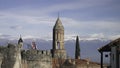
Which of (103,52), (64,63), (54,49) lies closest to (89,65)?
(64,63)

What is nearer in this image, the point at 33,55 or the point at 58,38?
the point at 33,55

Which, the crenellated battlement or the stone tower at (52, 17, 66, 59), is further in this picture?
the stone tower at (52, 17, 66, 59)

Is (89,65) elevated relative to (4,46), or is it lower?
lower

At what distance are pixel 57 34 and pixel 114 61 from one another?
220ft

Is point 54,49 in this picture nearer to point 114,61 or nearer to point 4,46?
point 4,46

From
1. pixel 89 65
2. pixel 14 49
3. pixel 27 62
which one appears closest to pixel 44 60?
pixel 27 62

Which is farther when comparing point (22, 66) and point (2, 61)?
point (22, 66)

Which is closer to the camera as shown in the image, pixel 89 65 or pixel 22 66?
pixel 22 66

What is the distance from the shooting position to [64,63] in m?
84.4

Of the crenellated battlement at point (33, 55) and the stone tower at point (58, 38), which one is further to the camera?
the stone tower at point (58, 38)

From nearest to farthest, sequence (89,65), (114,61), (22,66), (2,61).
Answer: (114,61), (2,61), (22,66), (89,65)

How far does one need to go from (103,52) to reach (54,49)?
6195cm

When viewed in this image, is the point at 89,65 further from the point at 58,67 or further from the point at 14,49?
the point at 14,49

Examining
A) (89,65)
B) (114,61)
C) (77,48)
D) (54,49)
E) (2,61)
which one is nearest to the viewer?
(114,61)
